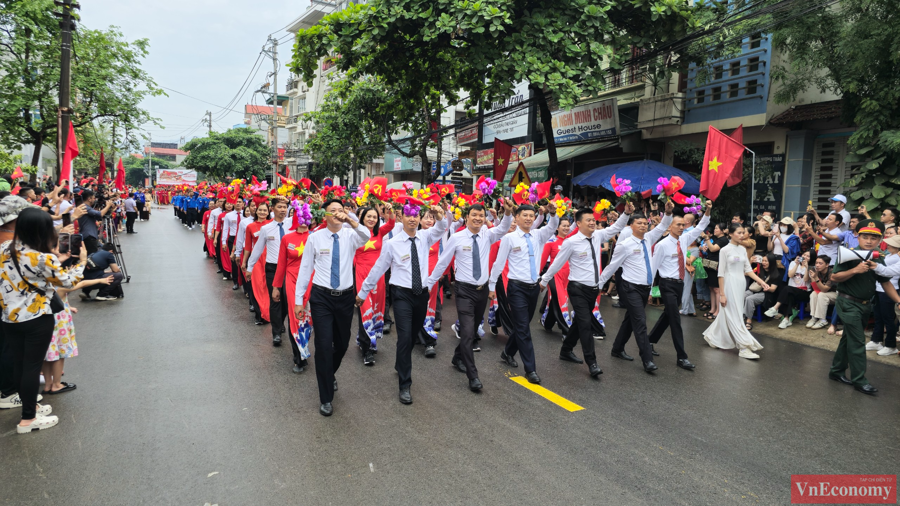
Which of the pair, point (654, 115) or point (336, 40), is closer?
point (336, 40)

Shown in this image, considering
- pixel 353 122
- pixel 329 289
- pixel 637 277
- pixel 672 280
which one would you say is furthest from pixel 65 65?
pixel 672 280

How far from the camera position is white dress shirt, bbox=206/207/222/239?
1337cm

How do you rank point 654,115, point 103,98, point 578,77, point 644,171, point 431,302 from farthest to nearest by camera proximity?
point 103,98 < point 654,115 < point 644,171 < point 578,77 < point 431,302

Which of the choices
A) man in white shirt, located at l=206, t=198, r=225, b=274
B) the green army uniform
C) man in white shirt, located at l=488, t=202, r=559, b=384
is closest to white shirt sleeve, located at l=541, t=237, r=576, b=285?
man in white shirt, located at l=488, t=202, r=559, b=384

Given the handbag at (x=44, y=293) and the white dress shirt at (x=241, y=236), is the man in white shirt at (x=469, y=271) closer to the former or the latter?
the handbag at (x=44, y=293)

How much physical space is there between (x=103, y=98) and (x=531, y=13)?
1453 centimetres

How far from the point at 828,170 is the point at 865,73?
2904 mm

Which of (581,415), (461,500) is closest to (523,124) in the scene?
(581,415)

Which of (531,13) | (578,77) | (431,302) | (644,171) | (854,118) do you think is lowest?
(431,302)

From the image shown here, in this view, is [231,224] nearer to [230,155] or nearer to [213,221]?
[213,221]

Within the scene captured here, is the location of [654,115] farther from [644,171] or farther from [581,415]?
[581,415]

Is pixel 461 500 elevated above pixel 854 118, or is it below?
below

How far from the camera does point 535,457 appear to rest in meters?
3.96

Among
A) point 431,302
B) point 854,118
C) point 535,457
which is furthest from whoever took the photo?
point 854,118
